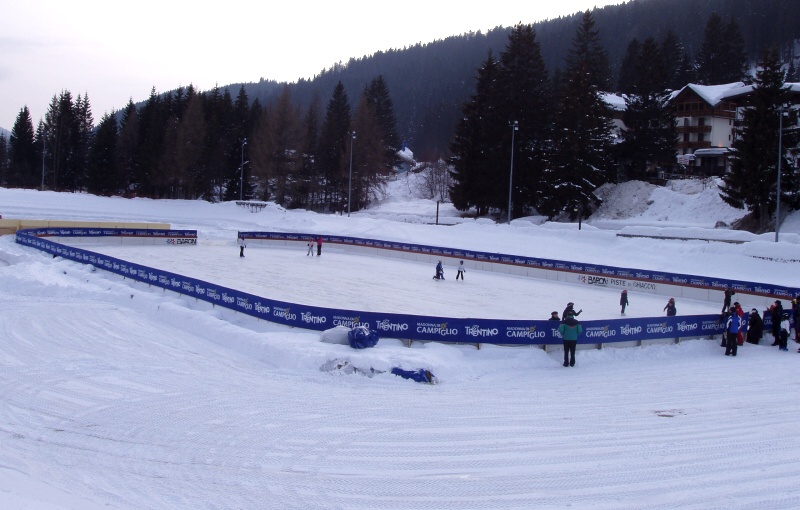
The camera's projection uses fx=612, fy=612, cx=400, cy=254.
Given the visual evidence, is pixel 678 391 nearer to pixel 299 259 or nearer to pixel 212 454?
pixel 212 454

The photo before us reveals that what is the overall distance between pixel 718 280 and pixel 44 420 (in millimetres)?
27533

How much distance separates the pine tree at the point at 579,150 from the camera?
51.7 m

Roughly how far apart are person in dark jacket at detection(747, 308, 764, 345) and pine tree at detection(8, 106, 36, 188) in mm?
105455

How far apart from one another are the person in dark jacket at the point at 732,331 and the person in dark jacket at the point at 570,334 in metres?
4.60

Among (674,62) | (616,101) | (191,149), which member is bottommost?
(191,149)

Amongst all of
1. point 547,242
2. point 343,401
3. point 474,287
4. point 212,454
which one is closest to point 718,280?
point 474,287

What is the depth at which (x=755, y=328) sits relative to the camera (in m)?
17.6

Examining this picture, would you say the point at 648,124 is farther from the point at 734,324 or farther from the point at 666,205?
the point at 734,324

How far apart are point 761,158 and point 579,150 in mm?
14881

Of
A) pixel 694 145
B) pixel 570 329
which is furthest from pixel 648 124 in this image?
pixel 570 329

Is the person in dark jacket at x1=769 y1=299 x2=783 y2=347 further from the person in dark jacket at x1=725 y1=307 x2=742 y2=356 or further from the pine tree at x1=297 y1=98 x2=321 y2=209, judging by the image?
the pine tree at x1=297 y1=98 x2=321 y2=209

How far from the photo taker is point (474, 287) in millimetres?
29359

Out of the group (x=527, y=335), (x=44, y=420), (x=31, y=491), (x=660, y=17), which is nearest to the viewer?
(x=31, y=491)

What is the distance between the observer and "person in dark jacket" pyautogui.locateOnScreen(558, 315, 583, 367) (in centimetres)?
1438
